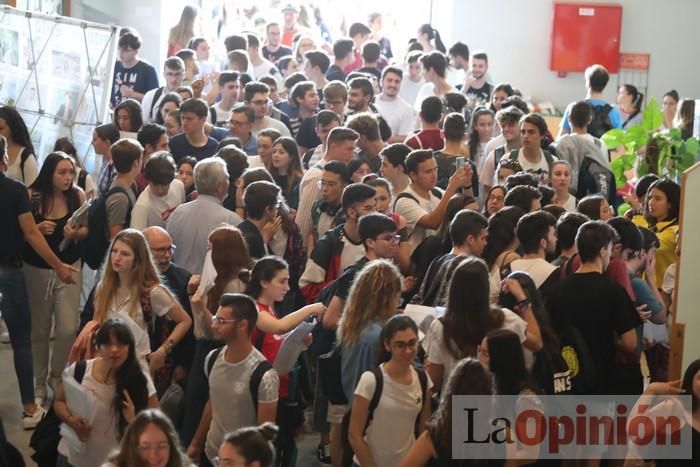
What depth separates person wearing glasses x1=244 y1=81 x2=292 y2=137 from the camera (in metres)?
9.52

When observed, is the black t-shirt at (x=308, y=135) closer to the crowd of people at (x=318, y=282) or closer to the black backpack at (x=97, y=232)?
the crowd of people at (x=318, y=282)

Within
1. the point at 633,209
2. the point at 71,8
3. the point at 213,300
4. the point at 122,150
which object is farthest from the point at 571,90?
the point at 213,300

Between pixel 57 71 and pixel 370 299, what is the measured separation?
4.91 metres

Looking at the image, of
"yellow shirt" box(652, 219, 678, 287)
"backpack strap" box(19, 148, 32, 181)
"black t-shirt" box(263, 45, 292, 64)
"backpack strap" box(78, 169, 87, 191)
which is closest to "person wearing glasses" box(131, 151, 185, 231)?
"backpack strap" box(78, 169, 87, 191)

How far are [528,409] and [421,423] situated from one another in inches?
20.8

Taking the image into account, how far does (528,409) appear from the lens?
481 cm

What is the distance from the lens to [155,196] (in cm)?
730

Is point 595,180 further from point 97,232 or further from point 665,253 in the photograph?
point 97,232

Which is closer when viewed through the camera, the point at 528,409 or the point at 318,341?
the point at 528,409

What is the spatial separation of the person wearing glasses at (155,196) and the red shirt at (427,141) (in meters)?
2.17

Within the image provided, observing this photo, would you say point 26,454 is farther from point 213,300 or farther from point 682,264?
point 682,264

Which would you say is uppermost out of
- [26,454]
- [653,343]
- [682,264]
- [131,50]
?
[131,50]

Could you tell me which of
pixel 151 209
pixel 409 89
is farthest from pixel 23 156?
pixel 409 89

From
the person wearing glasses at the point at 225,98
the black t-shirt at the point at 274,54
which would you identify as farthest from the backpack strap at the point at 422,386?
the black t-shirt at the point at 274,54
